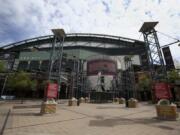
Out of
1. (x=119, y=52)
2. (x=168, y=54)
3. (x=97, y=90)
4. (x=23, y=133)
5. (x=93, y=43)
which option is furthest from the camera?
(x=93, y=43)

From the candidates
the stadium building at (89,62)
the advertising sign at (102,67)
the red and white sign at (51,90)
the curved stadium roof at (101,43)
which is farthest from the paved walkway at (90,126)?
the curved stadium roof at (101,43)

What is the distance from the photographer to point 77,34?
219ft

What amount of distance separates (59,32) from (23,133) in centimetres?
1794

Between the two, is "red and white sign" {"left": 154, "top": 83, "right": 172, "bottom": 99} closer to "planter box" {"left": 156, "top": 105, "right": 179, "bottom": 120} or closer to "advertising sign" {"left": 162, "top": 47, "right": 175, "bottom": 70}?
"planter box" {"left": 156, "top": 105, "right": 179, "bottom": 120}

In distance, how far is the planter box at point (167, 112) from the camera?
33.6 ft

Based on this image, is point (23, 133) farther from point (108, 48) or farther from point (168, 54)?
point (108, 48)

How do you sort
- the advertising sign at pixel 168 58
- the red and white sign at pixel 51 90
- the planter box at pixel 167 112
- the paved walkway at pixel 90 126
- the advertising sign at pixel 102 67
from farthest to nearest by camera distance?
the advertising sign at pixel 102 67
the advertising sign at pixel 168 58
the red and white sign at pixel 51 90
the planter box at pixel 167 112
the paved walkway at pixel 90 126

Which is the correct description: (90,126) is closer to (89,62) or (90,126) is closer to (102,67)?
(102,67)

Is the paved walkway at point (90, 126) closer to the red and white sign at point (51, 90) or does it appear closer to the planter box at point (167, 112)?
the planter box at point (167, 112)

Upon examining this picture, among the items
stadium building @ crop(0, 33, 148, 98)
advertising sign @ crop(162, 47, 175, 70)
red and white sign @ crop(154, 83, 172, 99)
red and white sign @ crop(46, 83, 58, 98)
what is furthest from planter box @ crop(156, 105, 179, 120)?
advertising sign @ crop(162, 47, 175, 70)

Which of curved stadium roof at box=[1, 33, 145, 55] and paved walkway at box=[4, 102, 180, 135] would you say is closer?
paved walkway at box=[4, 102, 180, 135]

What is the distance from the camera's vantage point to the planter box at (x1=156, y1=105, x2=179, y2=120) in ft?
33.6

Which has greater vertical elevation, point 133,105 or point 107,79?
point 107,79

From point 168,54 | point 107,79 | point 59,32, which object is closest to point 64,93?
point 107,79
